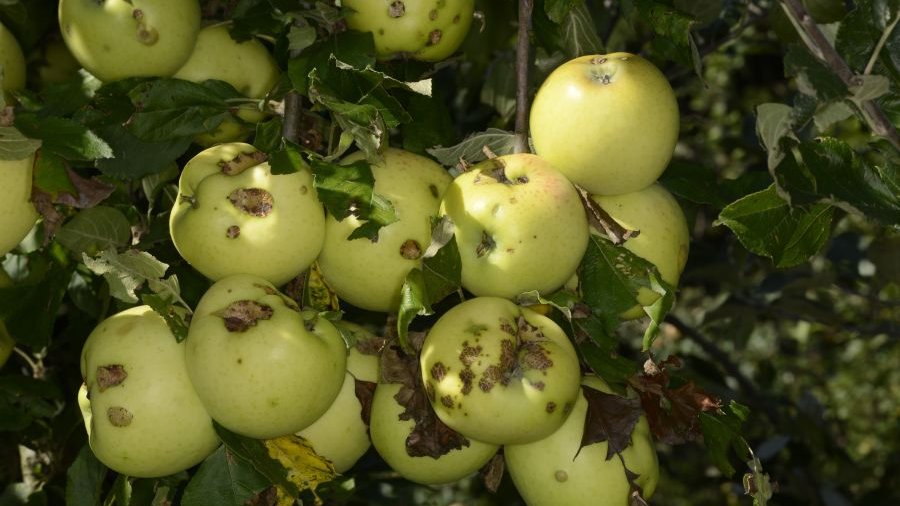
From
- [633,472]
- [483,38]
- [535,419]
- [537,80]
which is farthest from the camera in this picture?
[483,38]

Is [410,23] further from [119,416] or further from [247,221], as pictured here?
[119,416]

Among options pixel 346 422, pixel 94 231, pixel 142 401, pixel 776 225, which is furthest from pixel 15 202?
pixel 776 225

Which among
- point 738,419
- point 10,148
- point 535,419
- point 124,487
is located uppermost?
point 10,148

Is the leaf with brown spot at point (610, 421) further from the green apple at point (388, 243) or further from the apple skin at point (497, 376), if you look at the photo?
the green apple at point (388, 243)

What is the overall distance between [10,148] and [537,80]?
3.13ft

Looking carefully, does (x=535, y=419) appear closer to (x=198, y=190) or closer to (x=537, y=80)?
(x=198, y=190)

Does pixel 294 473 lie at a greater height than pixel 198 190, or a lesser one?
lesser

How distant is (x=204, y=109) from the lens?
67.4 inches

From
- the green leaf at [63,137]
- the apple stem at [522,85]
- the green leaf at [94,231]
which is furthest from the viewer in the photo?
the green leaf at [94,231]

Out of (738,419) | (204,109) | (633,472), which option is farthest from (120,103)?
(738,419)

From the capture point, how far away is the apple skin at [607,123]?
158 centimetres

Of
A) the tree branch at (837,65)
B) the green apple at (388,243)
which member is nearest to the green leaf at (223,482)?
the green apple at (388,243)

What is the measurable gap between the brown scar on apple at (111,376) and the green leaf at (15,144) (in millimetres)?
334

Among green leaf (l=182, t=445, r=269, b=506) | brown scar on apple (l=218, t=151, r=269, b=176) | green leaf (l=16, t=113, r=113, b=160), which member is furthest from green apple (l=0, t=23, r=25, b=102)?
green leaf (l=182, t=445, r=269, b=506)
